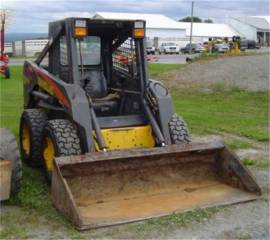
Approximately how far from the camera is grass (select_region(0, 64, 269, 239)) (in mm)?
5145

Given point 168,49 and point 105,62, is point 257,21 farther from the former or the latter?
point 105,62

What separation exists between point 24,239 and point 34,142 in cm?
231

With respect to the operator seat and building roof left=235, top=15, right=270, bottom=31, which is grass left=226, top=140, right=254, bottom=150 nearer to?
the operator seat

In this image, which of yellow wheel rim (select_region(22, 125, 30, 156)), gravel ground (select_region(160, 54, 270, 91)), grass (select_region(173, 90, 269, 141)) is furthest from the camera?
gravel ground (select_region(160, 54, 270, 91))

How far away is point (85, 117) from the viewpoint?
19.9 ft

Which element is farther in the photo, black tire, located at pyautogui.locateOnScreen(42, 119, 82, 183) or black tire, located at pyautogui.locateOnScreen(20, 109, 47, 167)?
black tire, located at pyautogui.locateOnScreen(20, 109, 47, 167)

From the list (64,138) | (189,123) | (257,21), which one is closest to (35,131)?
(64,138)

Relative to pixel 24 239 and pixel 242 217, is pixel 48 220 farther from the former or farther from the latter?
pixel 242 217

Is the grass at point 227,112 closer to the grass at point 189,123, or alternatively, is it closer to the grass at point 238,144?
the grass at point 189,123

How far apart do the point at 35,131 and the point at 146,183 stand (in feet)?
5.84

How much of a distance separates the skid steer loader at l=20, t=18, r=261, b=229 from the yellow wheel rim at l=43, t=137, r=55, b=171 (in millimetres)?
17

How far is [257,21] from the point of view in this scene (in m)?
89.8

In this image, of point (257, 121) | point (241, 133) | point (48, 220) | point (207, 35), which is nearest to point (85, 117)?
point (48, 220)


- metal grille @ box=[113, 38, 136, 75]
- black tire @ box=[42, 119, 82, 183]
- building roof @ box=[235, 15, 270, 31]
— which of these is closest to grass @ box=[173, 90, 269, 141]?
metal grille @ box=[113, 38, 136, 75]
